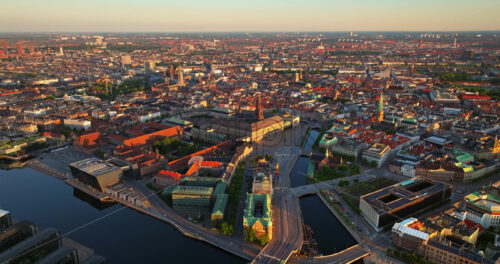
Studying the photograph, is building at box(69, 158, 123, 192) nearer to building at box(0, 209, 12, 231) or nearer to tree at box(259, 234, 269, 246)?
building at box(0, 209, 12, 231)

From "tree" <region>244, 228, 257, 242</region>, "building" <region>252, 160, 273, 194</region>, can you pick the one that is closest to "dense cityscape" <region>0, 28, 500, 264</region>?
"tree" <region>244, 228, 257, 242</region>

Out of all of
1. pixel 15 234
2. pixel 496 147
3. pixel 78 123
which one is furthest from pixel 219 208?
pixel 78 123

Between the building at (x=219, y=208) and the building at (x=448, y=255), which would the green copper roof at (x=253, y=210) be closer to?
the building at (x=219, y=208)

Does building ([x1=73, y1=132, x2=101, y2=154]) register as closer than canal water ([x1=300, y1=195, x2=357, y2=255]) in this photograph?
No

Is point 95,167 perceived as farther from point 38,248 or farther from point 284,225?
point 284,225

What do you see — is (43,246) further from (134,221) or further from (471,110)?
(471,110)

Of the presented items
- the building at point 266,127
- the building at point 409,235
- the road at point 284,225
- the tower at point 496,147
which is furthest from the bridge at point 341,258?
the tower at point 496,147
